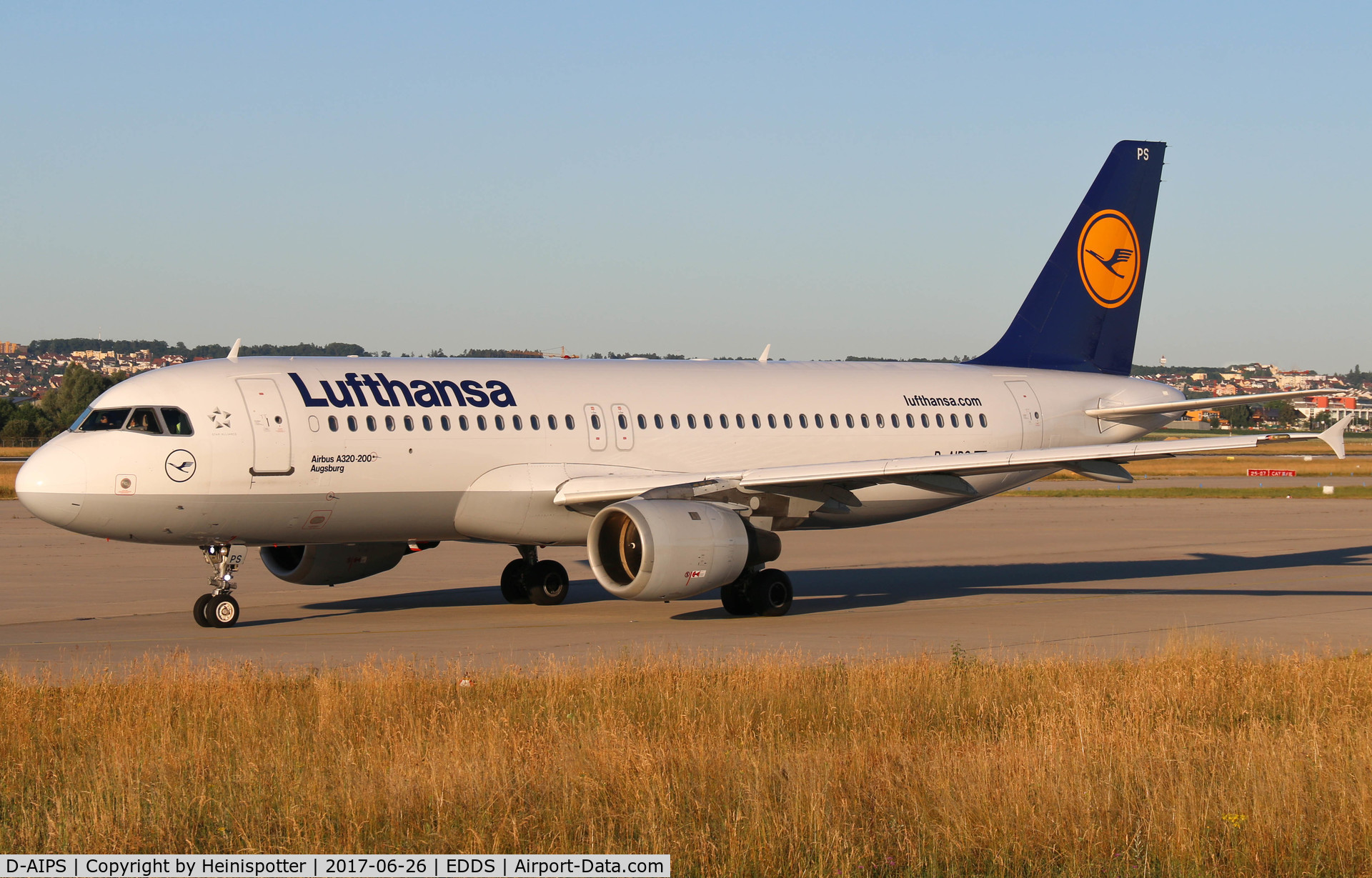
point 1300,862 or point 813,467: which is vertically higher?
point 813,467

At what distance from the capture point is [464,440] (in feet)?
72.7

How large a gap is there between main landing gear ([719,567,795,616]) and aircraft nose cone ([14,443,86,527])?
9.21m

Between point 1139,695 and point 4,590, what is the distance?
20594 millimetres

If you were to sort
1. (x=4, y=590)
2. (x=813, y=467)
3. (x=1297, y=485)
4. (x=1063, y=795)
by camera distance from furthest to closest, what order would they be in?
(x=1297, y=485) → (x=4, y=590) → (x=813, y=467) → (x=1063, y=795)

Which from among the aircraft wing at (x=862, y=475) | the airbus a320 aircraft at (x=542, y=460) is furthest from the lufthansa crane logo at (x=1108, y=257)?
the aircraft wing at (x=862, y=475)

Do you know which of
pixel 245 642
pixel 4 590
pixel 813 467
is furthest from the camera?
pixel 4 590

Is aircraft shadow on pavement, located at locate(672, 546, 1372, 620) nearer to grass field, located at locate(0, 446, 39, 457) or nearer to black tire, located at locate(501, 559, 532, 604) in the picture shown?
black tire, located at locate(501, 559, 532, 604)

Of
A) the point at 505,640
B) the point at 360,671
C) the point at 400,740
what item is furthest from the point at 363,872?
the point at 505,640

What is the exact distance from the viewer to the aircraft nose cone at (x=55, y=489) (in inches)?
771

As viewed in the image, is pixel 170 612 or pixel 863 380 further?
pixel 863 380

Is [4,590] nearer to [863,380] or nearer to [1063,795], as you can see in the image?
[863,380]

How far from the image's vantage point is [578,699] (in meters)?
13.5
